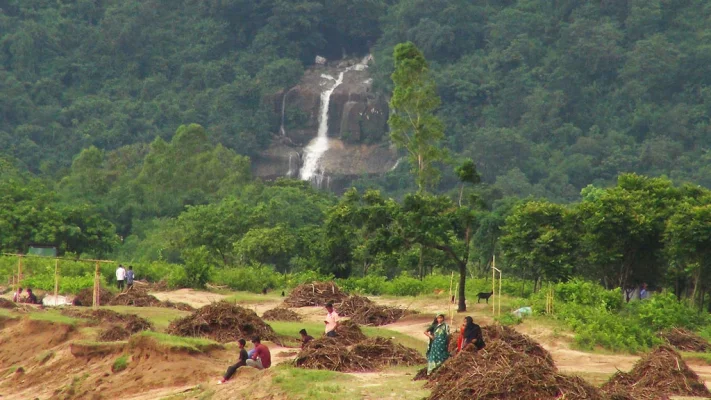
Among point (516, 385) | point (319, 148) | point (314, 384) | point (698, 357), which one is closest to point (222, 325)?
point (314, 384)

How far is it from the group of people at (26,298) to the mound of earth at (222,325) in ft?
35.6

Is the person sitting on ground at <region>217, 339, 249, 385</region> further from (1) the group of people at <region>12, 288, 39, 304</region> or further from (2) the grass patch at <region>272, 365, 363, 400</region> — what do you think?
(1) the group of people at <region>12, 288, 39, 304</region>

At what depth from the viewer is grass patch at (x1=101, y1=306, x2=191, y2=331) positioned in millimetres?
31913

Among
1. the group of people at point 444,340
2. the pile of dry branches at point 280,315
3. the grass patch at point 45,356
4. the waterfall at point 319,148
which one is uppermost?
the waterfall at point 319,148

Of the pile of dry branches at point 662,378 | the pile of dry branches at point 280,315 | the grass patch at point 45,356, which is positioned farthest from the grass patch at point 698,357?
the grass patch at point 45,356

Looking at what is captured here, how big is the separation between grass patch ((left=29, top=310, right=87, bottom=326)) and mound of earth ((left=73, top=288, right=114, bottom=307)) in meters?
4.84

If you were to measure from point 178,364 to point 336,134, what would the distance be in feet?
261

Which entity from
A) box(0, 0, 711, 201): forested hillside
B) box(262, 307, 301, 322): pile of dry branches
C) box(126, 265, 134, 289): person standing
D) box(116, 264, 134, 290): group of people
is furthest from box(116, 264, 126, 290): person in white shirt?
box(0, 0, 711, 201): forested hillside

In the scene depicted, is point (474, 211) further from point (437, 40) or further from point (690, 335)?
point (437, 40)

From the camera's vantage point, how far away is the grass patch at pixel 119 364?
26109 mm

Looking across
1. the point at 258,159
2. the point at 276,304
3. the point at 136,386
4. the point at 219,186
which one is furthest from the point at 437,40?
the point at 136,386

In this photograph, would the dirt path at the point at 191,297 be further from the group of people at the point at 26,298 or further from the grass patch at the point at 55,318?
the grass patch at the point at 55,318

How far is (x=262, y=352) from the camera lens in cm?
2397

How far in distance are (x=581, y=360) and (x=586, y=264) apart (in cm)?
1153
